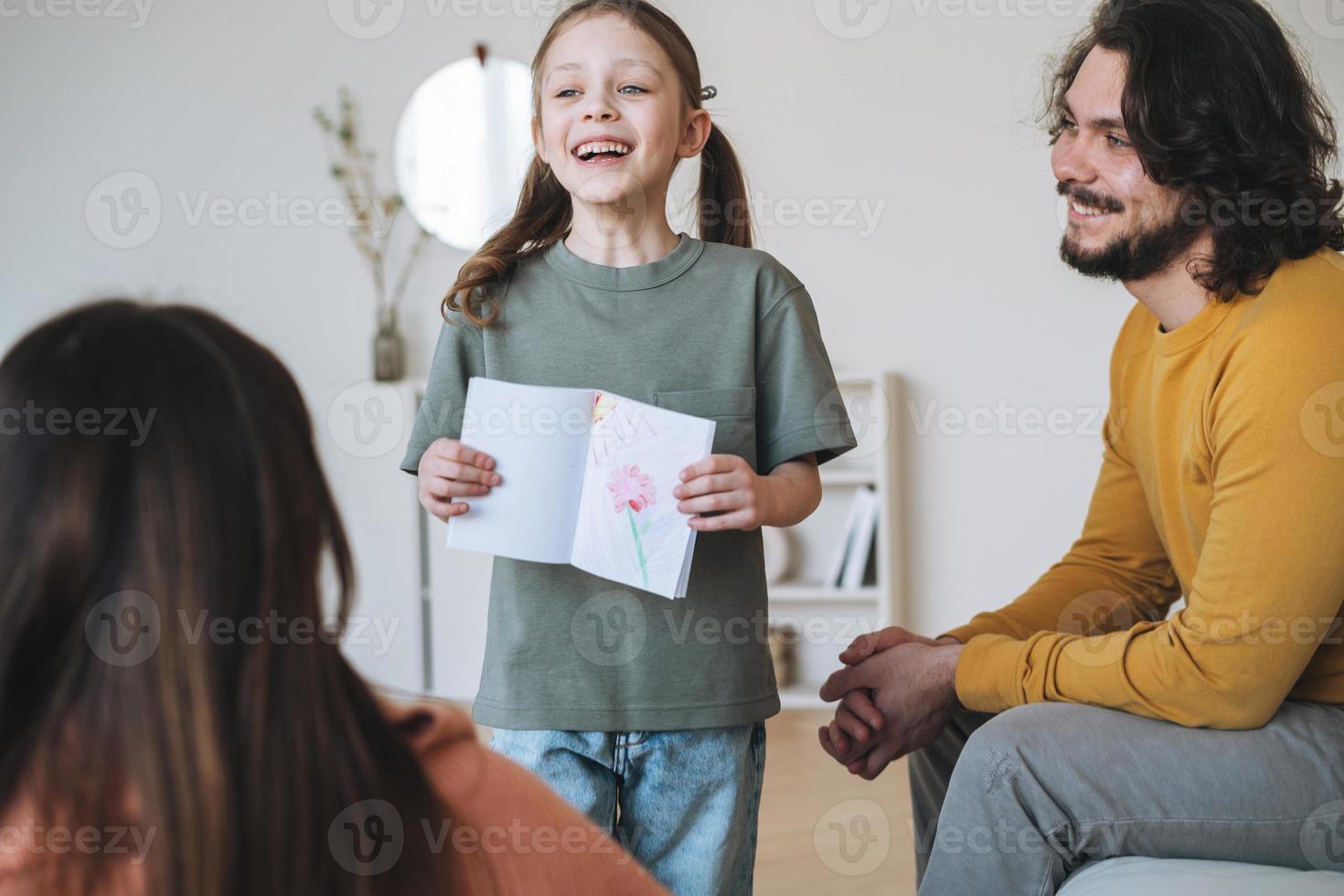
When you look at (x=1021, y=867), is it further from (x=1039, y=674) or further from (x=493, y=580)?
(x=493, y=580)

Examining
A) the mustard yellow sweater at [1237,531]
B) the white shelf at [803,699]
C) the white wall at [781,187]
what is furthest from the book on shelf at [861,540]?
the mustard yellow sweater at [1237,531]

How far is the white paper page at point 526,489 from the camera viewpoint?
1.30 m

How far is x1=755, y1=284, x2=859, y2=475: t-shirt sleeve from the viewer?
1.38m

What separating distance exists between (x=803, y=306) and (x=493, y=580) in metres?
0.48

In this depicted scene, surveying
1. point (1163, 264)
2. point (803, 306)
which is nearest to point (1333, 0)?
point (1163, 264)

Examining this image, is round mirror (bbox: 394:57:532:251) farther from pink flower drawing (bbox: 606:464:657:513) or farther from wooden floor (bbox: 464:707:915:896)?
pink flower drawing (bbox: 606:464:657:513)

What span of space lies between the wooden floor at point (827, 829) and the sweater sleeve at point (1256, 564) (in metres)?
1.07

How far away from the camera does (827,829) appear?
263 centimetres

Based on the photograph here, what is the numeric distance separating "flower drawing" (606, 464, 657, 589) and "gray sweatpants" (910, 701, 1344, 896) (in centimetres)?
42

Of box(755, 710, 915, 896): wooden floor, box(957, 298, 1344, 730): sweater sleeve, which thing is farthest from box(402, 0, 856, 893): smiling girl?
box(755, 710, 915, 896): wooden floor

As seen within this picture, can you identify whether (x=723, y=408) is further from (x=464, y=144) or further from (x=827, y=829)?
(x=464, y=144)

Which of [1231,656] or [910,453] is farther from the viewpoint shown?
[910,453]

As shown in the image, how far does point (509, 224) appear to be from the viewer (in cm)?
153

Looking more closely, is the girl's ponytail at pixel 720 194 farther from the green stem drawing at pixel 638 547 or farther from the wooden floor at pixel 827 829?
the wooden floor at pixel 827 829
